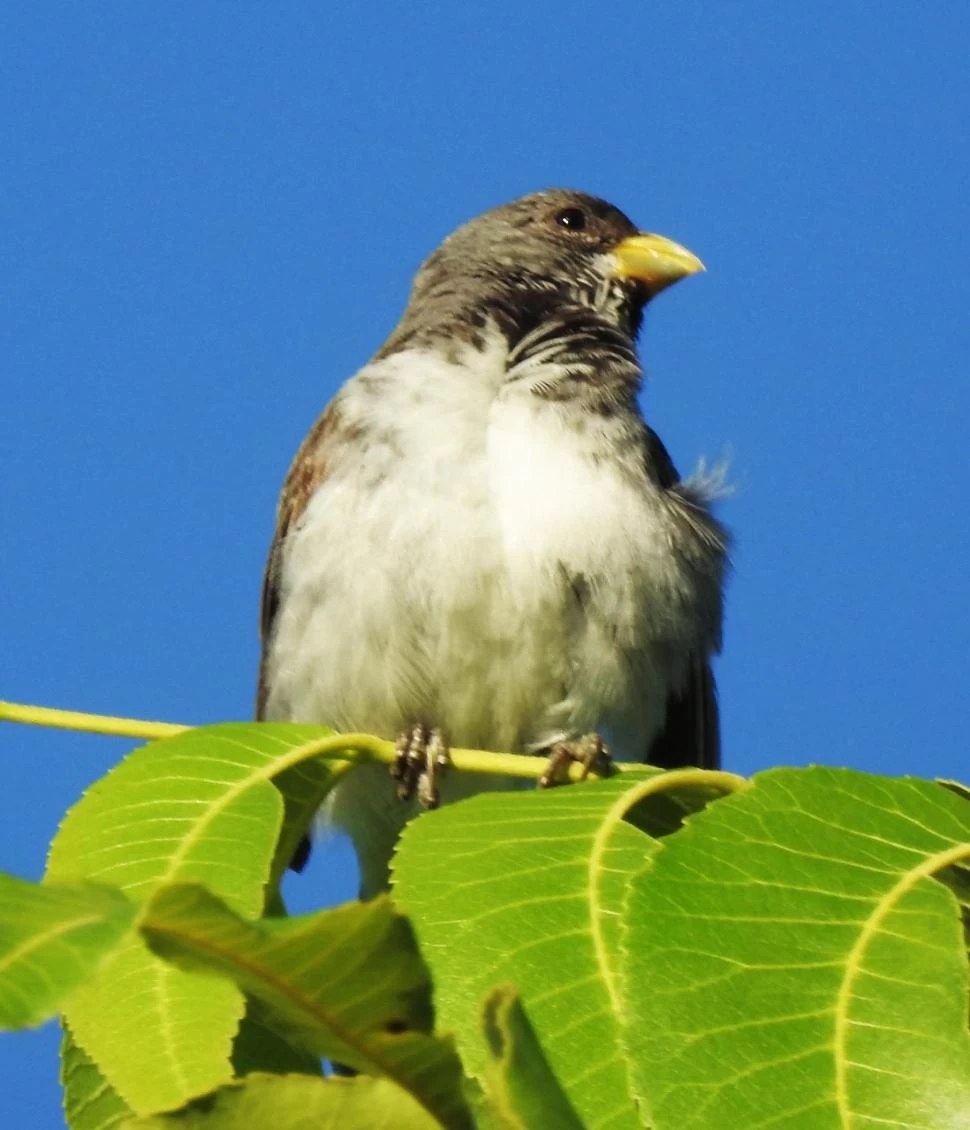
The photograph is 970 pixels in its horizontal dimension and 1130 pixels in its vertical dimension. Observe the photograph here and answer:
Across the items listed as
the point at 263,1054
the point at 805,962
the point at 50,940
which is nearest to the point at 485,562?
the point at 263,1054

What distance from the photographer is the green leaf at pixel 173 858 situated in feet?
5.67

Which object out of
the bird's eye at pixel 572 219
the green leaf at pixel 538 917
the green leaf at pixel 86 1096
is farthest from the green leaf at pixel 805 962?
the bird's eye at pixel 572 219

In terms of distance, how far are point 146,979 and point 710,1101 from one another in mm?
643

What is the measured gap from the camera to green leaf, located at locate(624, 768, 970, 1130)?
153cm

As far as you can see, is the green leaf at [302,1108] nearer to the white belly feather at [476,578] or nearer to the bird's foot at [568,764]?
the bird's foot at [568,764]

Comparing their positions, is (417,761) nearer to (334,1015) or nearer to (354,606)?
(354,606)

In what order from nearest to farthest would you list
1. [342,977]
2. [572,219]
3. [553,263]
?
[342,977] < [553,263] < [572,219]

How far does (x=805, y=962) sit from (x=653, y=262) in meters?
5.04

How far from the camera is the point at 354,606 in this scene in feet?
16.1

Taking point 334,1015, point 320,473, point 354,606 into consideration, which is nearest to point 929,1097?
point 334,1015

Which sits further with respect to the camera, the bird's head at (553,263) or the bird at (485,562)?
the bird's head at (553,263)

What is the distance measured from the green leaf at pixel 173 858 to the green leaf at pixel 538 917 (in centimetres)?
21

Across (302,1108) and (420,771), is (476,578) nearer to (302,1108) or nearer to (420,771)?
(420,771)

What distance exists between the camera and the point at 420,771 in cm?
412
